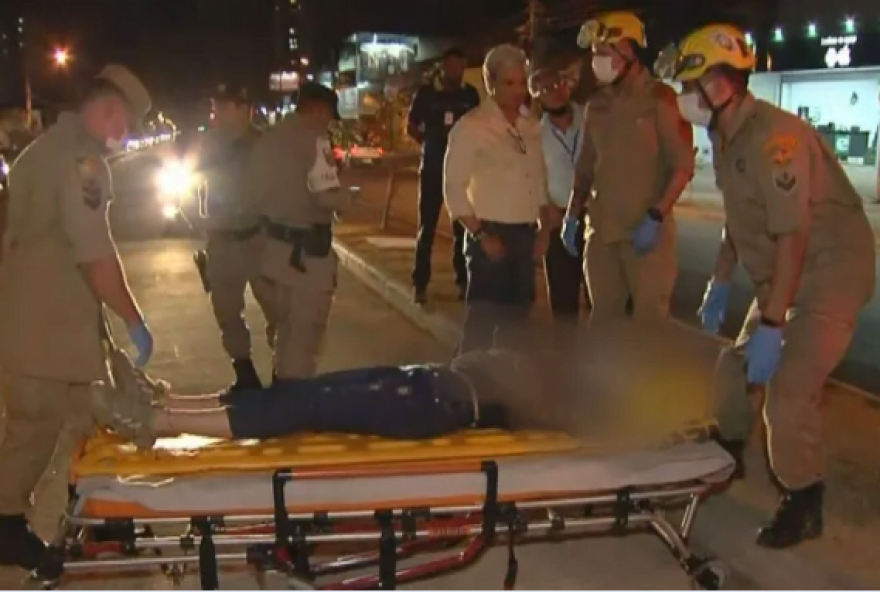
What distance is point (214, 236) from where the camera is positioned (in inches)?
234

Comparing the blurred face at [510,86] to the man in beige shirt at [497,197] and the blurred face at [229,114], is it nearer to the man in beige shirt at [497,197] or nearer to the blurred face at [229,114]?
the man in beige shirt at [497,197]

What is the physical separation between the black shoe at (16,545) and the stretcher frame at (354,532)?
39 centimetres

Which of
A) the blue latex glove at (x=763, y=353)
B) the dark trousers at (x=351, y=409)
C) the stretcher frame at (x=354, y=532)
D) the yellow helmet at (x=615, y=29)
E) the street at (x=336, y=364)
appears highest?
the yellow helmet at (x=615, y=29)

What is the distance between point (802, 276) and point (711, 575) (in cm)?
119

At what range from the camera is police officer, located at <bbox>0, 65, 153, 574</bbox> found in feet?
12.4

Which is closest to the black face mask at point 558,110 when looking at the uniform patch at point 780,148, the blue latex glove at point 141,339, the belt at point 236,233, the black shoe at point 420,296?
the belt at point 236,233

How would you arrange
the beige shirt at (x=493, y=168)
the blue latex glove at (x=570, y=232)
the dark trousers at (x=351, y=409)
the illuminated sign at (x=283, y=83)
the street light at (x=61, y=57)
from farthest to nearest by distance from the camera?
the street light at (x=61, y=57)
the illuminated sign at (x=283, y=83)
the blue latex glove at (x=570, y=232)
the beige shirt at (x=493, y=168)
the dark trousers at (x=351, y=409)

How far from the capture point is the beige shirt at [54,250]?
3.77m

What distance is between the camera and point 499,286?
5750 mm

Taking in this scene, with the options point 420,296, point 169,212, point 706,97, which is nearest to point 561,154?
point 706,97

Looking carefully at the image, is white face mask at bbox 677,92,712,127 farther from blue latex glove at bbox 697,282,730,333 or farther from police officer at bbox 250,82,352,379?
police officer at bbox 250,82,352,379

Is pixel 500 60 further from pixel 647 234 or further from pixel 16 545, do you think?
pixel 16 545

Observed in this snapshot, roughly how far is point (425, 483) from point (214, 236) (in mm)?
3034

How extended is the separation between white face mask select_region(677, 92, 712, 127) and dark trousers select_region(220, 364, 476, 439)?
141cm
